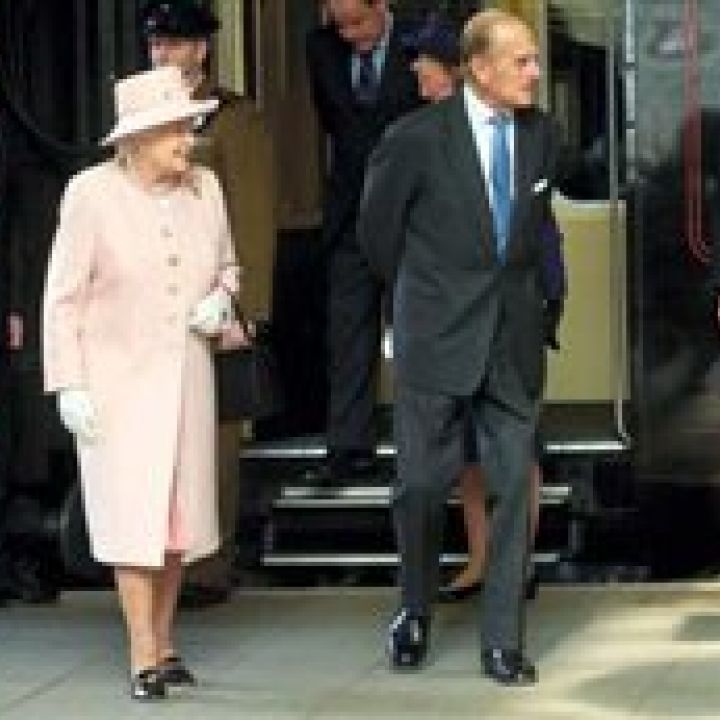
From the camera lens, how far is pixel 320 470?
9.15 metres

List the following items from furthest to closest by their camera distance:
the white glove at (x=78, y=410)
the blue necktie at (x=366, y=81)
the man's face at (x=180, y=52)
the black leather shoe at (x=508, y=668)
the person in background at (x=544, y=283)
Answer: the blue necktie at (x=366, y=81), the man's face at (x=180, y=52), the person in background at (x=544, y=283), the black leather shoe at (x=508, y=668), the white glove at (x=78, y=410)

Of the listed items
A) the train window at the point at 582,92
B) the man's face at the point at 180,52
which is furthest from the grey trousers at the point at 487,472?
the train window at the point at 582,92

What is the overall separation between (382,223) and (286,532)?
2.21 metres

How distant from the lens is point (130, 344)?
6.97 meters

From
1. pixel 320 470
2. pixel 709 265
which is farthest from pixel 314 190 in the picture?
pixel 709 265

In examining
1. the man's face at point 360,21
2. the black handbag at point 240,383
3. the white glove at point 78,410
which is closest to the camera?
the white glove at point 78,410

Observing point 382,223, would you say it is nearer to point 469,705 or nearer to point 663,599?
point 469,705

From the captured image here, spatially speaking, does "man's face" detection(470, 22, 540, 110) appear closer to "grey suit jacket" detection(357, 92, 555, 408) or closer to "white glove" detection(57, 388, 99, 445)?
"grey suit jacket" detection(357, 92, 555, 408)

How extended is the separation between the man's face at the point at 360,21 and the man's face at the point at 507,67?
164cm

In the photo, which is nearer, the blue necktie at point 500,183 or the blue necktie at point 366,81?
the blue necktie at point 500,183

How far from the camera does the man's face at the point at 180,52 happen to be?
310 inches

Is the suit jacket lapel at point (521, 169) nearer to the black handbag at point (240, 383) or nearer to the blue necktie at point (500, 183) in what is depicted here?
the blue necktie at point (500, 183)

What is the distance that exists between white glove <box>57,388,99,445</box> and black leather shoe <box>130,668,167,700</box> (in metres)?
0.72

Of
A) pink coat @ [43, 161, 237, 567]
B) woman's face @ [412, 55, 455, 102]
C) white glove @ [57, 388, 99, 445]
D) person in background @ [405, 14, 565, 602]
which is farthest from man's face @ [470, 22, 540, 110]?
white glove @ [57, 388, 99, 445]
